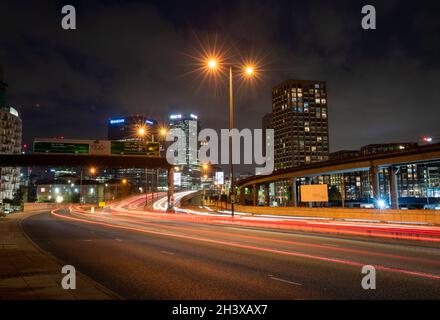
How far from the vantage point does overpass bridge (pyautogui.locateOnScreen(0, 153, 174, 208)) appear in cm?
5209

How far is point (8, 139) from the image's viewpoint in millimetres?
149250

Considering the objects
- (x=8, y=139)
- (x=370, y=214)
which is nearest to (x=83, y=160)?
(x=370, y=214)

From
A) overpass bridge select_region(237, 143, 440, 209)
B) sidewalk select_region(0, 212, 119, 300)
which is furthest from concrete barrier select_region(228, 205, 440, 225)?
sidewalk select_region(0, 212, 119, 300)

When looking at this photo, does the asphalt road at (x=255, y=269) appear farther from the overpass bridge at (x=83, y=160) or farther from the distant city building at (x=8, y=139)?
the distant city building at (x=8, y=139)

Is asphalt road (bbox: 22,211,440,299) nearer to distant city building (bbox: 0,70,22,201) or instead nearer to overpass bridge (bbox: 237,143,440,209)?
overpass bridge (bbox: 237,143,440,209)

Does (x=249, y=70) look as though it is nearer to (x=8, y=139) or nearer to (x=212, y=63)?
(x=212, y=63)

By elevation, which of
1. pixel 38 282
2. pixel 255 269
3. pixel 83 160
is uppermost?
pixel 83 160

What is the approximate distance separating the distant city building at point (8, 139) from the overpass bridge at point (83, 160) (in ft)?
331

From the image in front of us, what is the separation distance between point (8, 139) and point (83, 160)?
370 feet

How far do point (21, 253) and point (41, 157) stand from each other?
4239 cm

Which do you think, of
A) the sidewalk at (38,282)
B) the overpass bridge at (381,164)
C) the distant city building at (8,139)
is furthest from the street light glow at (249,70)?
the distant city building at (8,139)
